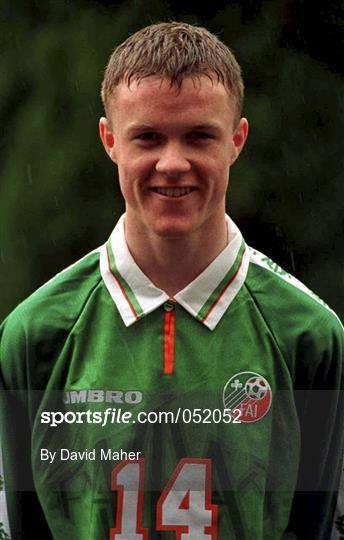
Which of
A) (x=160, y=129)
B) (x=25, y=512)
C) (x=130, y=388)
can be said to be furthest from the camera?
(x=25, y=512)

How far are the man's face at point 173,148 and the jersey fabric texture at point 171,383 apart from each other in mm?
222

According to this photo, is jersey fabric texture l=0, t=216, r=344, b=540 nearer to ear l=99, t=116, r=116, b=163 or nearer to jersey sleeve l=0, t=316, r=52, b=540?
jersey sleeve l=0, t=316, r=52, b=540

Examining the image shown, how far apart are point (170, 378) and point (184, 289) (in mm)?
214

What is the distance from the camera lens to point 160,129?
2730mm

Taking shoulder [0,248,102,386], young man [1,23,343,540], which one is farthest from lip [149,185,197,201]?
shoulder [0,248,102,386]

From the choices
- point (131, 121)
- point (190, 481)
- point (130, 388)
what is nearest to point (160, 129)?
point (131, 121)

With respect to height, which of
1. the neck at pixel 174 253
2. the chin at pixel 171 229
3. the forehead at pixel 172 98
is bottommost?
the neck at pixel 174 253

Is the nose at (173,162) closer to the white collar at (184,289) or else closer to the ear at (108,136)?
the ear at (108,136)

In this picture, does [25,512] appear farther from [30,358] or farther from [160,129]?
[160,129]

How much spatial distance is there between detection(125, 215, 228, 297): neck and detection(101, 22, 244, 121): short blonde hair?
11.7 inches

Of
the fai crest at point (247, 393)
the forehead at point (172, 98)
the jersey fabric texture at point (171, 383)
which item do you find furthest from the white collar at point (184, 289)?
the forehead at point (172, 98)

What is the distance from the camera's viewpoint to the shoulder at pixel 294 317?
296cm

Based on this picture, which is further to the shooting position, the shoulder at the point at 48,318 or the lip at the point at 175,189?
the shoulder at the point at 48,318

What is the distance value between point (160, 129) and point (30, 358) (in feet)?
2.12
